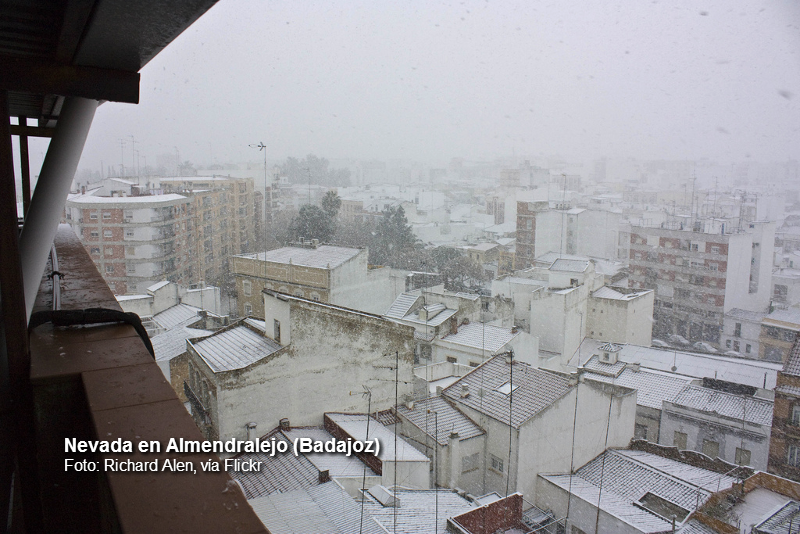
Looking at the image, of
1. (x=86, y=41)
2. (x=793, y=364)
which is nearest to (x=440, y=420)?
(x=793, y=364)

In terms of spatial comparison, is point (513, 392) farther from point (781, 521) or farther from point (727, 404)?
point (727, 404)

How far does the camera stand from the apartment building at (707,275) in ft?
28.6

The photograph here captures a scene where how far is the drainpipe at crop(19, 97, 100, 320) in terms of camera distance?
985 mm

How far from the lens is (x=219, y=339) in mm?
3844

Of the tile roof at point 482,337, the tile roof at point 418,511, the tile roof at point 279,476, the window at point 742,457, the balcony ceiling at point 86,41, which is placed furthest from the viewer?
the tile roof at point 482,337

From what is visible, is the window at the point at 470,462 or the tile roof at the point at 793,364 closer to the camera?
the window at the point at 470,462

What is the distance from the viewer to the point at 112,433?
466 millimetres

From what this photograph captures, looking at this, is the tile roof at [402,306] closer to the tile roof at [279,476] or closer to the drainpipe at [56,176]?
the tile roof at [279,476]

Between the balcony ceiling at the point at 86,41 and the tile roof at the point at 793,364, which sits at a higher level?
the balcony ceiling at the point at 86,41

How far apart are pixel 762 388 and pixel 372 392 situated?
393cm

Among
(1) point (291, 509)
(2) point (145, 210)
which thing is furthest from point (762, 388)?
(2) point (145, 210)

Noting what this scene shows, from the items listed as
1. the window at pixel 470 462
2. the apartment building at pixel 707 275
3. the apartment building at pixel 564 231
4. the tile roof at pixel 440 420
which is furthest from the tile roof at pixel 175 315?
the apartment building at pixel 564 231

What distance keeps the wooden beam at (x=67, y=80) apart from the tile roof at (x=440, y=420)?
2.99 meters

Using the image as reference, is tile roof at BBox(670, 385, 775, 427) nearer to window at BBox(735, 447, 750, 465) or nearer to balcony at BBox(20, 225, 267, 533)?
window at BBox(735, 447, 750, 465)
